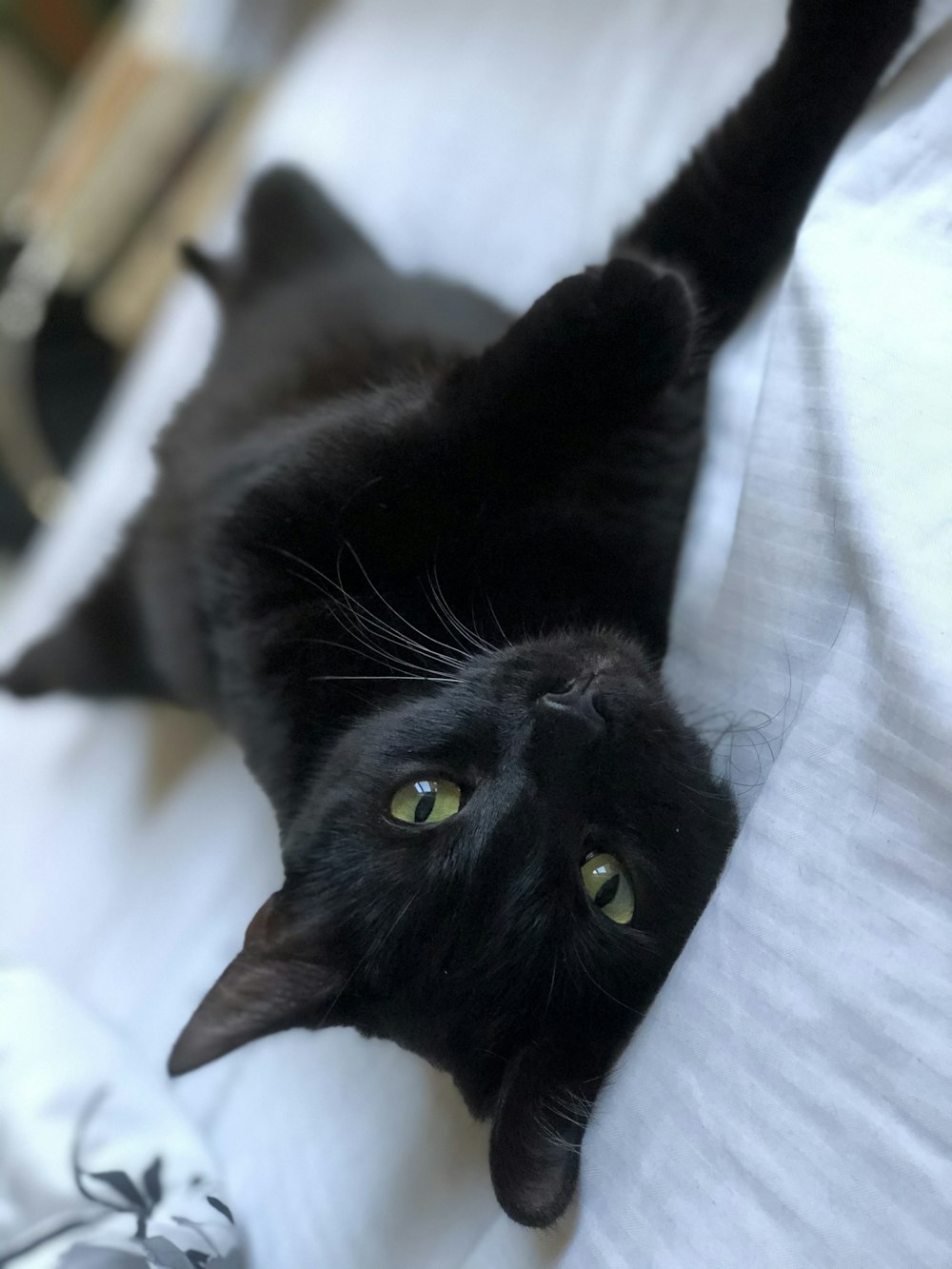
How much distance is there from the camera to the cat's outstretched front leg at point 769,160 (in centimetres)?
75

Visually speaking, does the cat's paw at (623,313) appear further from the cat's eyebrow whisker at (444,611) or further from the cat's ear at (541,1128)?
the cat's ear at (541,1128)

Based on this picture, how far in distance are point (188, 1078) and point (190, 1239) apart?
187 mm

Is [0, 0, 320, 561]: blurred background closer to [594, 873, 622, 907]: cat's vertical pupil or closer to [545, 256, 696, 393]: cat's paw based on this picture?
[545, 256, 696, 393]: cat's paw

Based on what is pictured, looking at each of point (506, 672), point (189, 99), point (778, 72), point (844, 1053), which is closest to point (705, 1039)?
point (844, 1053)

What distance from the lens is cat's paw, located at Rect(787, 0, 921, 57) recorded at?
738 millimetres

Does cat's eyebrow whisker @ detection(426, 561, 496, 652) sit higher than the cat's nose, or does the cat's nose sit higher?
the cat's nose

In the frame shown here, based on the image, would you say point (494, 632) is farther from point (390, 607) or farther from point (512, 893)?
point (512, 893)

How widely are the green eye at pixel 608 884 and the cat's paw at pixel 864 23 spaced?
67 cm

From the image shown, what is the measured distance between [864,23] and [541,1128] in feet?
2.83

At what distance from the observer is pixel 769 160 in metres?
0.80

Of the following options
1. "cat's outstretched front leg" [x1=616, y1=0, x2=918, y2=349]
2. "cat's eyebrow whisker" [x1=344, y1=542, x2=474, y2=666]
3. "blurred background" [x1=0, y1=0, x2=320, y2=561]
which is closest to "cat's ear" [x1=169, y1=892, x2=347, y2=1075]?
"cat's eyebrow whisker" [x1=344, y1=542, x2=474, y2=666]

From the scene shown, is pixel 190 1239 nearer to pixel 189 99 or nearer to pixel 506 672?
pixel 506 672

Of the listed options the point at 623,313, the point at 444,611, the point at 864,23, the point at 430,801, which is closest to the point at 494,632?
the point at 444,611

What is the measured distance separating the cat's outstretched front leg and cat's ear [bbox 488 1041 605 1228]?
63cm
